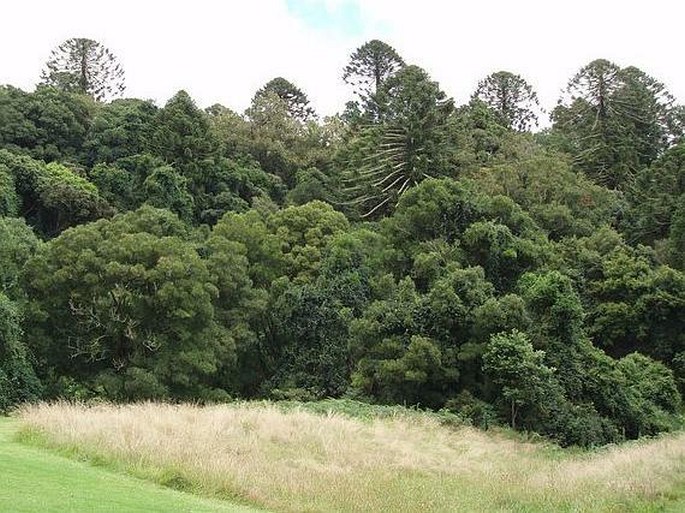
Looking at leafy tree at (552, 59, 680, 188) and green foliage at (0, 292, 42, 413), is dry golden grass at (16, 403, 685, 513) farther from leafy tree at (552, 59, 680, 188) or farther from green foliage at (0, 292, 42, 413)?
leafy tree at (552, 59, 680, 188)

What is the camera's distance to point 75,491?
32.4ft

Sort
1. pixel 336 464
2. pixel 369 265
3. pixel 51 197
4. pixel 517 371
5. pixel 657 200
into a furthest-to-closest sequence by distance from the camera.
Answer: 1. pixel 657 200
2. pixel 51 197
3. pixel 369 265
4. pixel 517 371
5. pixel 336 464

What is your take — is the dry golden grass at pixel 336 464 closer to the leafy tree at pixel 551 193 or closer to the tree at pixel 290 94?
the leafy tree at pixel 551 193

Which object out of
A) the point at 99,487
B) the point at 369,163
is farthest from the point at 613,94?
the point at 99,487

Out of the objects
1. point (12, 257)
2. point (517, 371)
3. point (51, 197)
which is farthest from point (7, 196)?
point (517, 371)

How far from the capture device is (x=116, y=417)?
55.3ft

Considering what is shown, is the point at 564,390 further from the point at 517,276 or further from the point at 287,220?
the point at 287,220

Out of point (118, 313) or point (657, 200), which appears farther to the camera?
point (657, 200)

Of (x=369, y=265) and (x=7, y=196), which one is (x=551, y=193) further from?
(x=7, y=196)

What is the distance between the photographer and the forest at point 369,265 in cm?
3000

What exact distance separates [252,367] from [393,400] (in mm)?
12461

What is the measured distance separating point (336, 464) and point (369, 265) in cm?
2379

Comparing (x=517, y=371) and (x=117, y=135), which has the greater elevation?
(x=117, y=135)

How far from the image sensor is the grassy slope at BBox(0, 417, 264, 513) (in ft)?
28.6
